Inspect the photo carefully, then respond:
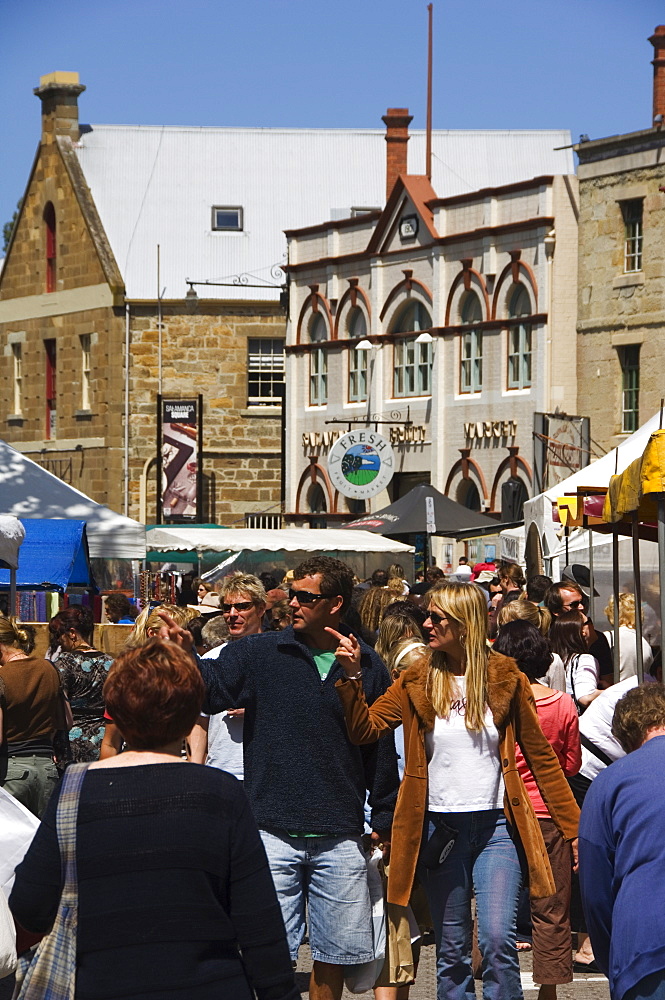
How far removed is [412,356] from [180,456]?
8.87m

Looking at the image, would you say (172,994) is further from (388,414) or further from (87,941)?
(388,414)

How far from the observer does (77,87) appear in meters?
46.1

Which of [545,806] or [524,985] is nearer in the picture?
[545,806]

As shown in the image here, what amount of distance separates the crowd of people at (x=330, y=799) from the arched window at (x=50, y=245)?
37.9 meters

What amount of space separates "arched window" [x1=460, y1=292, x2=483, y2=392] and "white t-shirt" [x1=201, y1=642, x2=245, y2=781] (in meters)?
28.8

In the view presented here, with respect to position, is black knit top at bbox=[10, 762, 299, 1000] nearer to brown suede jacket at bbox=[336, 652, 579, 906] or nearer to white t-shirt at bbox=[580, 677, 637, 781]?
brown suede jacket at bbox=[336, 652, 579, 906]

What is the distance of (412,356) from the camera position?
37.4 meters

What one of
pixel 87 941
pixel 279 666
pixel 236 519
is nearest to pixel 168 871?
pixel 87 941

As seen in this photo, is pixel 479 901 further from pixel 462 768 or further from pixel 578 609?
pixel 578 609

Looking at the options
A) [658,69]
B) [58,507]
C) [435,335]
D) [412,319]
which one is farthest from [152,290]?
[58,507]

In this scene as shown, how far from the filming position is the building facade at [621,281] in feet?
104

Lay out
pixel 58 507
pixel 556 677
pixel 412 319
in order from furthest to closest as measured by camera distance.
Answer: pixel 412 319, pixel 58 507, pixel 556 677

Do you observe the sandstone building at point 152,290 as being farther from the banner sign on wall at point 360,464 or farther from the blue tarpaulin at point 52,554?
the blue tarpaulin at point 52,554

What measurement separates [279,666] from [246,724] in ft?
0.84
